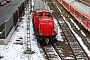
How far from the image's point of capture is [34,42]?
21.0 metres

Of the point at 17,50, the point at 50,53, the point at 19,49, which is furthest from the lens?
the point at 19,49

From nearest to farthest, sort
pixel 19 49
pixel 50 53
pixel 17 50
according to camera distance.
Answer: pixel 50 53
pixel 17 50
pixel 19 49

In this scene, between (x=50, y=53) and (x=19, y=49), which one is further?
(x=19, y=49)

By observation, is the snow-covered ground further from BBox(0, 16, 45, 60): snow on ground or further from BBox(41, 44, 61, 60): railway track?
BBox(41, 44, 61, 60): railway track

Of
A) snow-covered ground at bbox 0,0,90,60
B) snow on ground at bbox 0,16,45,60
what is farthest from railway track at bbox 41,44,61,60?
snow on ground at bbox 0,16,45,60

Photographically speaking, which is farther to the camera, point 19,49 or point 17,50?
point 19,49

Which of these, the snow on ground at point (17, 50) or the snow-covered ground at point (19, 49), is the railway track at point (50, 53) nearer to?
the snow-covered ground at point (19, 49)

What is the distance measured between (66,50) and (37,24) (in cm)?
436

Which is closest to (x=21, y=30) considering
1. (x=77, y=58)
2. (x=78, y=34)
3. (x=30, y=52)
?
(x=78, y=34)

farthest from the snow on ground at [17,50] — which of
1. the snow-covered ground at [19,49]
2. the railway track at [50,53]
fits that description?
the railway track at [50,53]

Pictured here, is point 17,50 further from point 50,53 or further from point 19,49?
point 50,53

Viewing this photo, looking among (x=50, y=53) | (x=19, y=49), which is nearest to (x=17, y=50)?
(x=19, y=49)

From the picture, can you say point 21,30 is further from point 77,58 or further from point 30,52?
point 77,58

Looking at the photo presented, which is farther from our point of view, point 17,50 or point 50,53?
point 17,50
